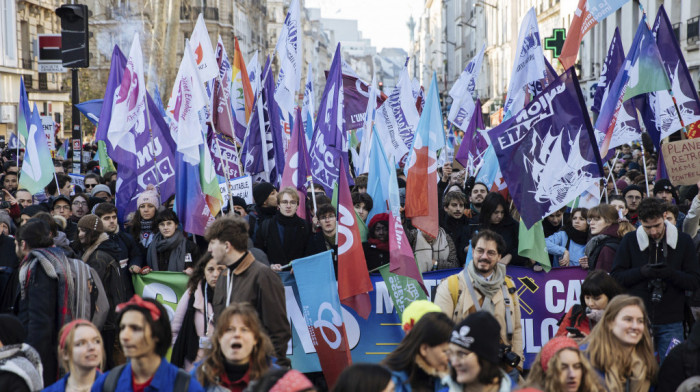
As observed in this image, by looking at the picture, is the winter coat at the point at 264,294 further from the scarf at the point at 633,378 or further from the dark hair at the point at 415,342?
the scarf at the point at 633,378

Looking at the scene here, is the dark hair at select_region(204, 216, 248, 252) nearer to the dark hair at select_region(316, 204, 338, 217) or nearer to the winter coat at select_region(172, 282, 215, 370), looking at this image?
the winter coat at select_region(172, 282, 215, 370)

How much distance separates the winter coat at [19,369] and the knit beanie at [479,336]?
204 centimetres

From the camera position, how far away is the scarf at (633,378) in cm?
490

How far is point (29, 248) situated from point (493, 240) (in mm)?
2879

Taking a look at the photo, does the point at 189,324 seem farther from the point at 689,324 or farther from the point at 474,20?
the point at 474,20

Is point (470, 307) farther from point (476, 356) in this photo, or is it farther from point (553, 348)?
point (476, 356)

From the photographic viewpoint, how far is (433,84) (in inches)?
403

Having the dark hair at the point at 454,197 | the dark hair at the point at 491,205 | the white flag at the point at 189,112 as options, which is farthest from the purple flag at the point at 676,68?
the white flag at the point at 189,112

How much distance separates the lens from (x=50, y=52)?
15.1 m

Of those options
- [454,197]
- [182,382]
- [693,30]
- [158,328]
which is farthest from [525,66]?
[693,30]

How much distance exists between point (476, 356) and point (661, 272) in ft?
9.39

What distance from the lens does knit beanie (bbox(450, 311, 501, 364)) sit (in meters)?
4.10

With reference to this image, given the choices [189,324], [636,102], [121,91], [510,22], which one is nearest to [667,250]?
[189,324]

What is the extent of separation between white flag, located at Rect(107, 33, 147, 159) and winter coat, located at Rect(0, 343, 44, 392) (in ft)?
20.7
